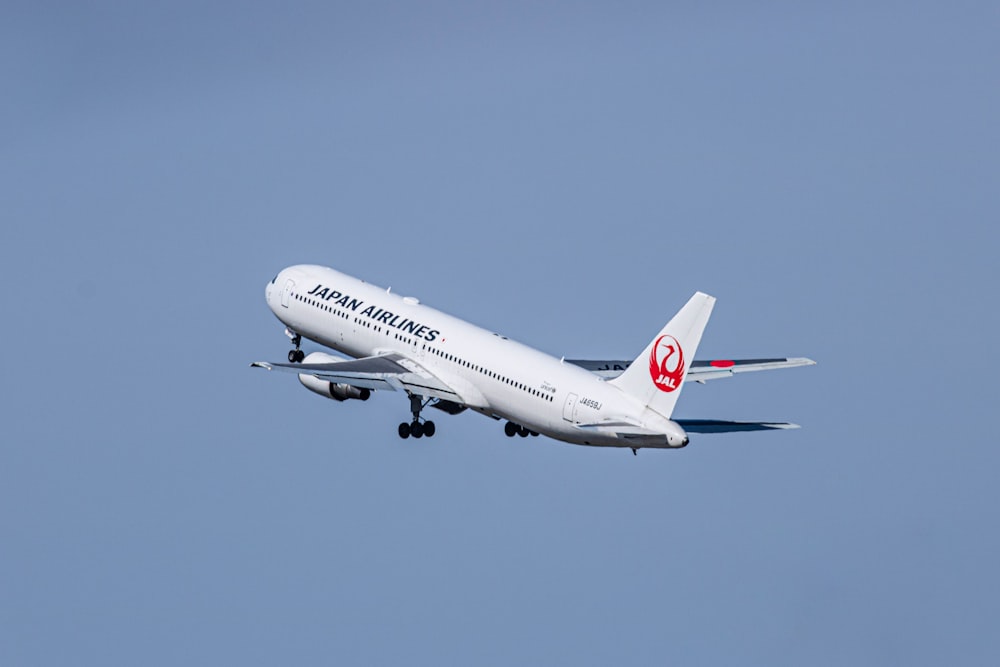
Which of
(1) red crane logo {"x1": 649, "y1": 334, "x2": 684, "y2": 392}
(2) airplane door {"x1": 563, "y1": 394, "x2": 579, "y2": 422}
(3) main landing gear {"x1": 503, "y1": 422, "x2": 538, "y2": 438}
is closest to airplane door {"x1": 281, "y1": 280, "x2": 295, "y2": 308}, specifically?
(3) main landing gear {"x1": 503, "y1": 422, "x2": 538, "y2": 438}

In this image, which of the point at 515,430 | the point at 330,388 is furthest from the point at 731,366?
the point at 330,388

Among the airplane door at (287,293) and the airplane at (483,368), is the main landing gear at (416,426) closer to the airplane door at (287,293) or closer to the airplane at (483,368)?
the airplane at (483,368)

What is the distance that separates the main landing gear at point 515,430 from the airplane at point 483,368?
6 centimetres

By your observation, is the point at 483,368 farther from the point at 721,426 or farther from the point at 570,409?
the point at 721,426

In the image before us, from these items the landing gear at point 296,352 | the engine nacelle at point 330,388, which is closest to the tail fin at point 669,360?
the engine nacelle at point 330,388

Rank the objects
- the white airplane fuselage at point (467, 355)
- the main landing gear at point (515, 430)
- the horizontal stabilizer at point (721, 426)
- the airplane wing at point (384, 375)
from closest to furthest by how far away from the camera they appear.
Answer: the horizontal stabilizer at point (721, 426) → the white airplane fuselage at point (467, 355) → the airplane wing at point (384, 375) → the main landing gear at point (515, 430)

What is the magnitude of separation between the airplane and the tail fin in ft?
0.17

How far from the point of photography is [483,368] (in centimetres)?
10744

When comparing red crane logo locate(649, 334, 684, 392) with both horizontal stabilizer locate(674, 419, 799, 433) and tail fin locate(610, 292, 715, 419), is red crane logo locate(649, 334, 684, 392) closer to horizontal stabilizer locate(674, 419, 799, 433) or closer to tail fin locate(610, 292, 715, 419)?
tail fin locate(610, 292, 715, 419)

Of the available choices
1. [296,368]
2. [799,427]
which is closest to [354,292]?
[296,368]

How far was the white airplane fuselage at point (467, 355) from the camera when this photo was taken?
331ft

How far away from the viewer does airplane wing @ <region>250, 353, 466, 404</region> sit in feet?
358

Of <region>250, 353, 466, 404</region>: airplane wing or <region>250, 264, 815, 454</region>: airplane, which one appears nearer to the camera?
<region>250, 264, 815, 454</region>: airplane

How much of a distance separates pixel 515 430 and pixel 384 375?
8.83 m
